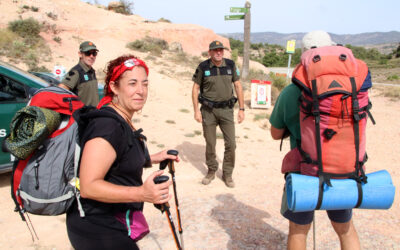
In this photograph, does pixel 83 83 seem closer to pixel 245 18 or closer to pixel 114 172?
pixel 114 172

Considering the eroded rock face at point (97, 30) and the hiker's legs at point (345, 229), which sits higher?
the eroded rock face at point (97, 30)

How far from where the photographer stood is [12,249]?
2922 millimetres

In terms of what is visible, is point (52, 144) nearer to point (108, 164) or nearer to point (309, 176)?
point (108, 164)

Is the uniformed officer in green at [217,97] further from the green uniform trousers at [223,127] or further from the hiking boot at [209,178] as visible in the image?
the hiking boot at [209,178]

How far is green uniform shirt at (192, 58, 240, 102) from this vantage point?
451 centimetres

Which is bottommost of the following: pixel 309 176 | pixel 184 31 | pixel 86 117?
pixel 309 176

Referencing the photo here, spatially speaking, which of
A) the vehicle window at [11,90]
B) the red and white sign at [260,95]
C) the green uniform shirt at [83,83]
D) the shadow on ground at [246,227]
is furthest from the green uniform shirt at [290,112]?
the red and white sign at [260,95]

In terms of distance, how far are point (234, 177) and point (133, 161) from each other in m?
3.90

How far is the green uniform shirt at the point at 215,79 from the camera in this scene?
451 cm

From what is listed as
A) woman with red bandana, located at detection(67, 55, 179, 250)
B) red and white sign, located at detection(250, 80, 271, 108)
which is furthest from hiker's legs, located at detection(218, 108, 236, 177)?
red and white sign, located at detection(250, 80, 271, 108)

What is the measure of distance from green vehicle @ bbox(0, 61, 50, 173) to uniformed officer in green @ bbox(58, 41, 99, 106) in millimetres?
485

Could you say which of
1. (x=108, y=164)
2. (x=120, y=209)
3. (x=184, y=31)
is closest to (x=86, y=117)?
(x=108, y=164)

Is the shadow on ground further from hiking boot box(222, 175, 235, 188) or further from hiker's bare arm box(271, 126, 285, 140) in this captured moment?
hiker's bare arm box(271, 126, 285, 140)

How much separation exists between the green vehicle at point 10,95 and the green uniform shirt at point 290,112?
328 cm
